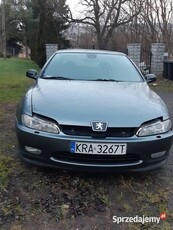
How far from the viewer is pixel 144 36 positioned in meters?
19.8

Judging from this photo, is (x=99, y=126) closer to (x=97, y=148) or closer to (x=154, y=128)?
(x=97, y=148)

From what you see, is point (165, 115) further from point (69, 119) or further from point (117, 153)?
point (69, 119)

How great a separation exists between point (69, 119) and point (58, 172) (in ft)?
2.43

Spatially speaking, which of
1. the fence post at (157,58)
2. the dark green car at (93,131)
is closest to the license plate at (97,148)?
the dark green car at (93,131)

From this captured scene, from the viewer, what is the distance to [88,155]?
2.98m

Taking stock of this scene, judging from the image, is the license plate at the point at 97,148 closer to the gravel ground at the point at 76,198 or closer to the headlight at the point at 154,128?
the headlight at the point at 154,128

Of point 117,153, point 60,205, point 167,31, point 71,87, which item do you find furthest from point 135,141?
point 167,31

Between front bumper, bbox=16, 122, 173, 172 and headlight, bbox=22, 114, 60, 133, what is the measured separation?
45mm

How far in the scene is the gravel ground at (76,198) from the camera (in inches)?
102

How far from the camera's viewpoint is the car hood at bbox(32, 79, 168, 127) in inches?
119

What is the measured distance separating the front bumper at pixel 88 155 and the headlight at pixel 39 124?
4cm

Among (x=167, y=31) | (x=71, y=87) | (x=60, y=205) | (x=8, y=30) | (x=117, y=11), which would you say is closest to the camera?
(x=60, y=205)

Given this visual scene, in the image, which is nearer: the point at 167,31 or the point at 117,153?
the point at 117,153

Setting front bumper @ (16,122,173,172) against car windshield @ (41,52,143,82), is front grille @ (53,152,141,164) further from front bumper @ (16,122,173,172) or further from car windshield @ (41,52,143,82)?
car windshield @ (41,52,143,82)
